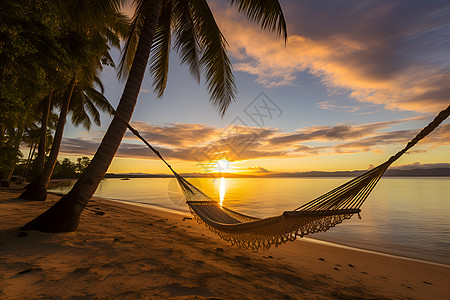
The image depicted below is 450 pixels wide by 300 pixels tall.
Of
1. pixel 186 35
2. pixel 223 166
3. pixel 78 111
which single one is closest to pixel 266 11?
pixel 186 35

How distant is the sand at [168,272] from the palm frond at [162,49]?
3083 millimetres

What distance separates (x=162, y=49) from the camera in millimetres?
4367

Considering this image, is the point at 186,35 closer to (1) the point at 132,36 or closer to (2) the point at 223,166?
(1) the point at 132,36

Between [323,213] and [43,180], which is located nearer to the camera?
[323,213]

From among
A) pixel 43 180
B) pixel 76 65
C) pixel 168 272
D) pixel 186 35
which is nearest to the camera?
pixel 168 272

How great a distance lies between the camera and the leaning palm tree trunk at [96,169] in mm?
2414

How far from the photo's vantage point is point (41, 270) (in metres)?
1.55

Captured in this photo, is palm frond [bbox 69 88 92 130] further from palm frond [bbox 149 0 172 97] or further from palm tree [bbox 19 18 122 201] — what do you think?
palm frond [bbox 149 0 172 97]

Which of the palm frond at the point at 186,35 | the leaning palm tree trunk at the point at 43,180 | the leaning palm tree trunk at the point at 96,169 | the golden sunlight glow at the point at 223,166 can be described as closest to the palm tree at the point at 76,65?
the leaning palm tree trunk at the point at 43,180

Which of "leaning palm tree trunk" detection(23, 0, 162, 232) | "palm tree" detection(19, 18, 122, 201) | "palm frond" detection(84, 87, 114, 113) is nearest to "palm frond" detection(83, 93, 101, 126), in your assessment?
"palm frond" detection(84, 87, 114, 113)

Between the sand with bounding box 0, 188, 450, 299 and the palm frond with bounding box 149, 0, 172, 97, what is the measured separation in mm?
3083

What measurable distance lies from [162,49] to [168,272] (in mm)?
4096

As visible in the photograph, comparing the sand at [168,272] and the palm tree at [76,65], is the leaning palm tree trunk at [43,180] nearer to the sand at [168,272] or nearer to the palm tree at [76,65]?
the palm tree at [76,65]

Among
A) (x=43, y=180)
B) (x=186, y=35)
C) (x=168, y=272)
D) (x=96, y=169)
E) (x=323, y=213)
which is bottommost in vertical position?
(x=168, y=272)
